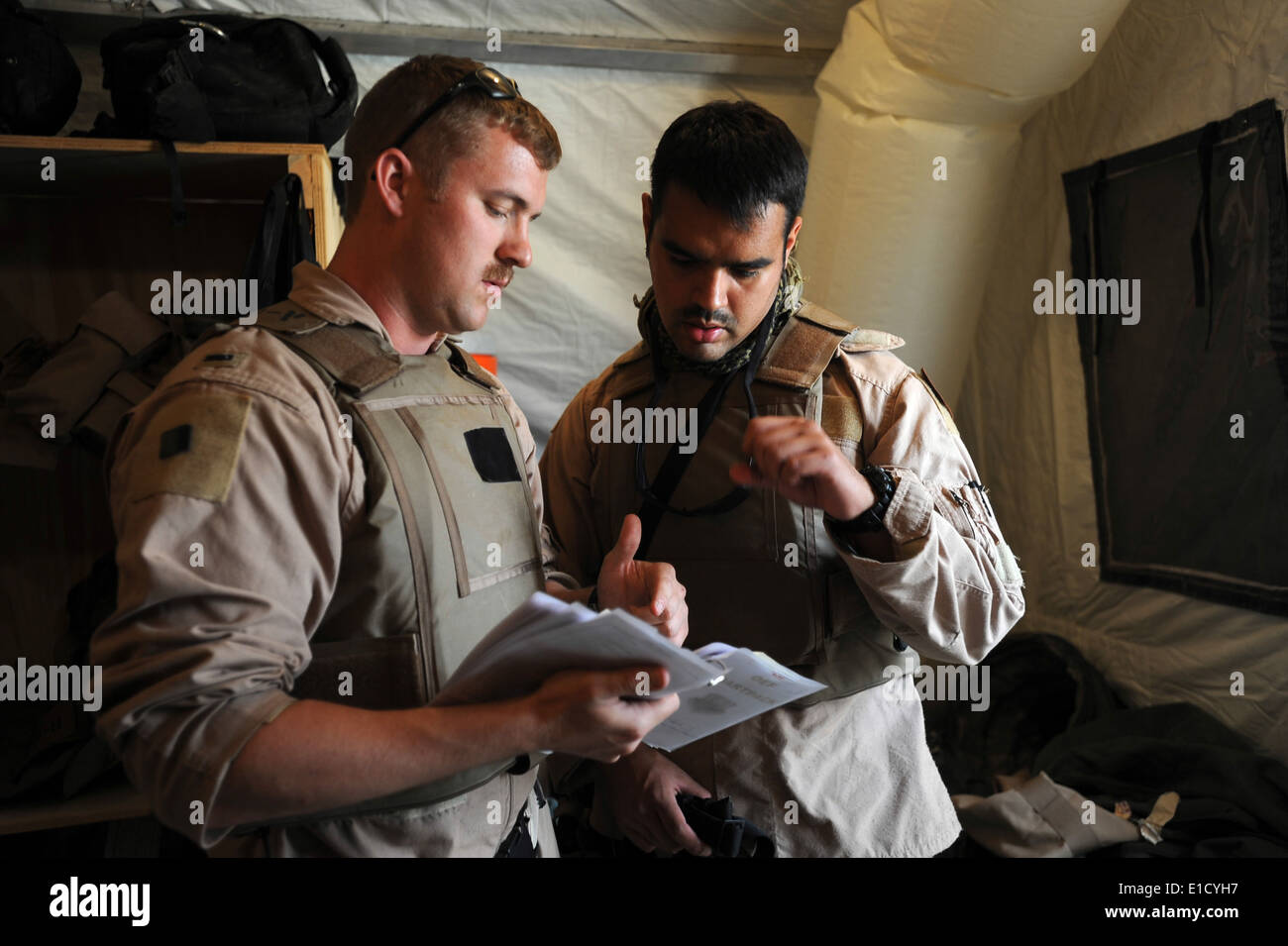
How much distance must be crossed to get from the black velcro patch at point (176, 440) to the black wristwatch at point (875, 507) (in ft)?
2.86

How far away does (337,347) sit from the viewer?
1144 mm

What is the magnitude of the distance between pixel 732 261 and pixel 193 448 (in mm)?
877

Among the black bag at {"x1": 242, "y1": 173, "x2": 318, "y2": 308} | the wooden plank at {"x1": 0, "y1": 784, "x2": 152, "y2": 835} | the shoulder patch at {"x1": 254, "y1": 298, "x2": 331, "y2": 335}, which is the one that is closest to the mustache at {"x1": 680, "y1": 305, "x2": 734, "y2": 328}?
the shoulder patch at {"x1": 254, "y1": 298, "x2": 331, "y2": 335}

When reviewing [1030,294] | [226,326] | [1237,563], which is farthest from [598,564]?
[1030,294]

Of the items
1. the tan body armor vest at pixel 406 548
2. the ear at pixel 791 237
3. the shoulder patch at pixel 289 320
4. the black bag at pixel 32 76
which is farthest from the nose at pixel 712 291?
the black bag at pixel 32 76

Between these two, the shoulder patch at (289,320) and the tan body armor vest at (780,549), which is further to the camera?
the tan body armor vest at (780,549)

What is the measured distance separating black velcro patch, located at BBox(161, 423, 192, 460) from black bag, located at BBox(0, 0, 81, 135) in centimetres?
178

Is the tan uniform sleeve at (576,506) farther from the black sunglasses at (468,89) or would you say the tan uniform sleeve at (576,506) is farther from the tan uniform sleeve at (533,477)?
the black sunglasses at (468,89)

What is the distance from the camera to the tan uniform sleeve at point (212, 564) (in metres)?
0.89

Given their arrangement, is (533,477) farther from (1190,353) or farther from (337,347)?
(1190,353)

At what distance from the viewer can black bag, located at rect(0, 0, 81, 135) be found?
86.7 inches
